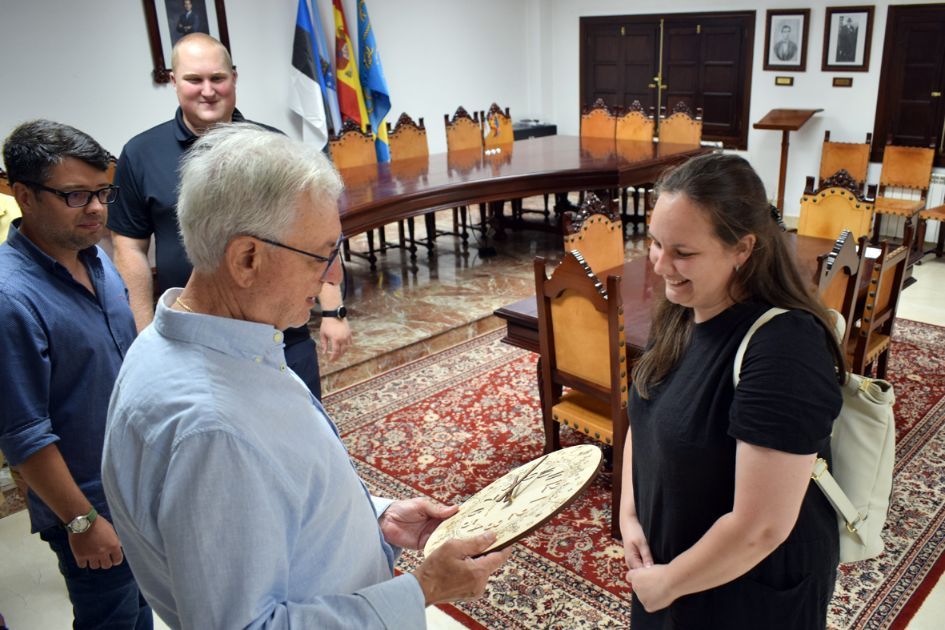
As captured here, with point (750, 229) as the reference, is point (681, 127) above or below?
below

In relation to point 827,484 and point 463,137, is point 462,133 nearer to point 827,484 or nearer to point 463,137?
point 463,137

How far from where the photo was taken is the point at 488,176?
546 centimetres

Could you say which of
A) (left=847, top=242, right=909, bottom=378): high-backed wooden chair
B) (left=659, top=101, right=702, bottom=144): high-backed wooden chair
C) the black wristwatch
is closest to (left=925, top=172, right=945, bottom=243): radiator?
(left=659, top=101, right=702, bottom=144): high-backed wooden chair

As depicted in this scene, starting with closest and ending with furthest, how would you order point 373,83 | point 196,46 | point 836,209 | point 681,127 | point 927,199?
point 196,46 → point 836,209 → point 927,199 → point 681,127 → point 373,83

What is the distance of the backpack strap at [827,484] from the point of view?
1.22 meters

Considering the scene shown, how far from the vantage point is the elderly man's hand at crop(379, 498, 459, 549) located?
52.7 inches

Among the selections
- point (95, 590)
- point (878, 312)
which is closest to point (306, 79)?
point (878, 312)

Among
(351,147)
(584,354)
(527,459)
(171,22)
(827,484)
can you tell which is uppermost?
(171,22)

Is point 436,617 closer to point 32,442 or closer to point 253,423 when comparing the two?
point 32,442

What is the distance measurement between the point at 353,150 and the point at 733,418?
5.21 metres

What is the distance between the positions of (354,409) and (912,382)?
2.95m

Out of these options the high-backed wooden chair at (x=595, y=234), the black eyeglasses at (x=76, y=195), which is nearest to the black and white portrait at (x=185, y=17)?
the high-backed wooden chair at (x=595, y=234)

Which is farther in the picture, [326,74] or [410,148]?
[326,74]

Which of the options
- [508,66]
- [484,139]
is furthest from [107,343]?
[508,66]
